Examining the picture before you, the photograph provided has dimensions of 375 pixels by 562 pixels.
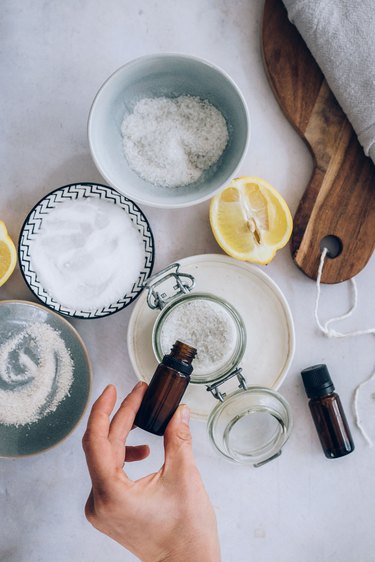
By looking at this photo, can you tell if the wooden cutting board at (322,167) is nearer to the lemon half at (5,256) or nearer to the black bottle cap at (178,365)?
the black bottle cap at (178,365)

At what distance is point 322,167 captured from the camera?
89 cm

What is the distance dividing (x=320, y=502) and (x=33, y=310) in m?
0.57

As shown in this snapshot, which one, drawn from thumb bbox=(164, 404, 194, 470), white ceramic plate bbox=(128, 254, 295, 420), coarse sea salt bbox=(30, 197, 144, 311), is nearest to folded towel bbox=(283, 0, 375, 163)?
white ceramic plate bbox=(128, 254, 295, 420)

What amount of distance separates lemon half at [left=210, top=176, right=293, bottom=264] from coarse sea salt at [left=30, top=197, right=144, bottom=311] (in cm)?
14

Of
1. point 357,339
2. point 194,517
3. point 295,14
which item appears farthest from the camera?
point 357,339

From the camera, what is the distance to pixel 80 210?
34.2 inches

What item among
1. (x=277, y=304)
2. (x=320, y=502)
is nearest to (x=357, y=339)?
(x=277, y=304)

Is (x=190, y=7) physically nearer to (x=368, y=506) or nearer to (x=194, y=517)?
(x=194, y=517)

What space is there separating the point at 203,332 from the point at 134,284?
0.14 metres

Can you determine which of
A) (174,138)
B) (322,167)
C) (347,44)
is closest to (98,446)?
(174,138)

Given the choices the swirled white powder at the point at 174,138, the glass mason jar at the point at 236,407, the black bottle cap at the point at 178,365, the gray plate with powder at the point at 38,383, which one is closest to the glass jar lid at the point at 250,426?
the glass mason jar at the point at 236,407

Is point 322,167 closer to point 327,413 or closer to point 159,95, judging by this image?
point 159,95

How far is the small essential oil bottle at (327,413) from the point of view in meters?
0.89

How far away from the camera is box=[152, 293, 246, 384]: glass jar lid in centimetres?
80
